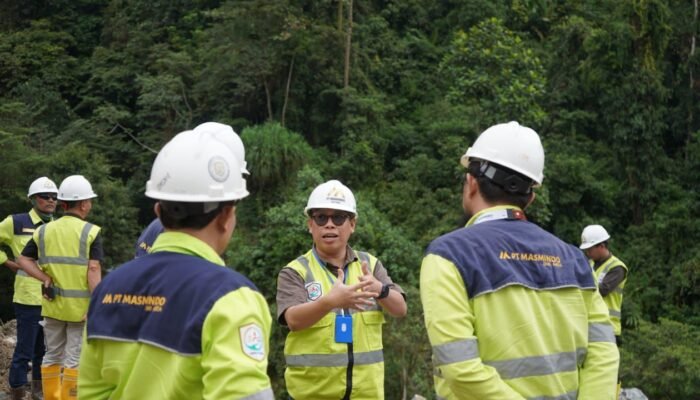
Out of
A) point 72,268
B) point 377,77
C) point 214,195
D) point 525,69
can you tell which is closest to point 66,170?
point 377,77

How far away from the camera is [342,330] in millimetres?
5016

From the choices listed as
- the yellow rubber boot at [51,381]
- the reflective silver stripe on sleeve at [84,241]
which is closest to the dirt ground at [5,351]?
the yellow rubber boot at [51,381]

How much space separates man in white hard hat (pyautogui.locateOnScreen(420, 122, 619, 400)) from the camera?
3.21 meters

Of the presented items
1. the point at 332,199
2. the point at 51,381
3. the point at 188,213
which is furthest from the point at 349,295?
the point at 51,381

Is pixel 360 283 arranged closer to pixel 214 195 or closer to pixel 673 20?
pixel 214 195

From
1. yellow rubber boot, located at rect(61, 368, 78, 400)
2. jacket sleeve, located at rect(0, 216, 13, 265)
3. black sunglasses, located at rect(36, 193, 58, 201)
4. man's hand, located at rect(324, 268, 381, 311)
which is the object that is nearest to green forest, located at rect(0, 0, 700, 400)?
jacket sleeve, located at rect(0, 216, 13, 265)

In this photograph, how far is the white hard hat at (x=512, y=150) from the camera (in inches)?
136

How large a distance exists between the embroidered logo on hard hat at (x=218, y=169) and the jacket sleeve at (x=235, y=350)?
380mm

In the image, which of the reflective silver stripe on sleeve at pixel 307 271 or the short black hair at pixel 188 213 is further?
the reflective silver stripe on sleeve at pixel 307 271

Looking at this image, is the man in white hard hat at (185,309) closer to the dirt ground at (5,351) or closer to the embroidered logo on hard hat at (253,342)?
the embroidered logo on hard hat at (253,342)

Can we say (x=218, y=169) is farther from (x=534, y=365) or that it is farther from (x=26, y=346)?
(x=26, y=346)

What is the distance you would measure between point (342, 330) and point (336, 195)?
0.85 m

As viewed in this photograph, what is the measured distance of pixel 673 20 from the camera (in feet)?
88.8

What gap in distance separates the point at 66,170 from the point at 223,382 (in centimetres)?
2361
